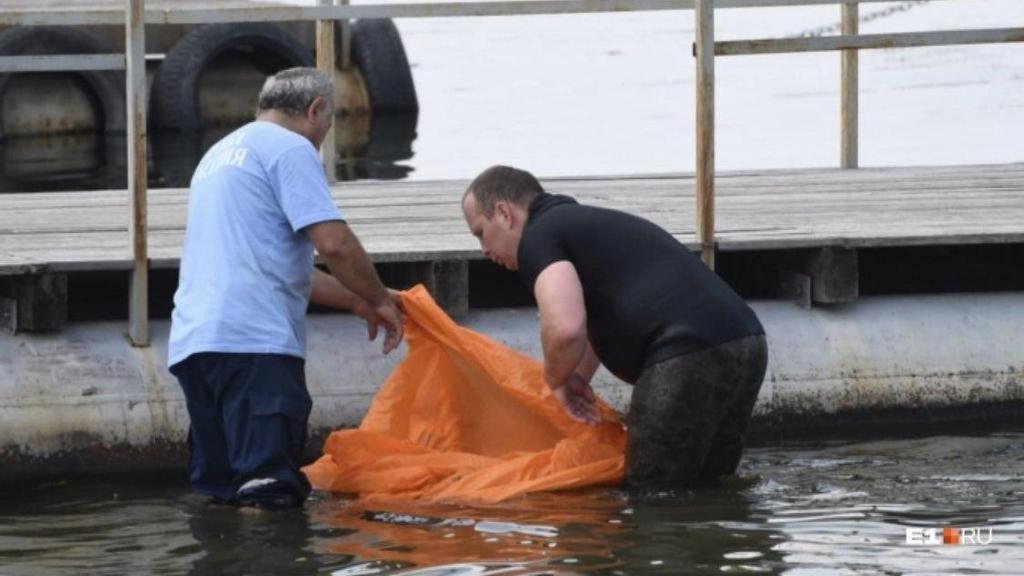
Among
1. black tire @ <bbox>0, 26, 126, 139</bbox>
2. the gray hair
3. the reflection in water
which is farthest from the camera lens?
black tire @ <bbox>0, 26, 126, 139</bbox>

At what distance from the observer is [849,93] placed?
421 inches

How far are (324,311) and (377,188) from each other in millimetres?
2440

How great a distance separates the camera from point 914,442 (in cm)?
788

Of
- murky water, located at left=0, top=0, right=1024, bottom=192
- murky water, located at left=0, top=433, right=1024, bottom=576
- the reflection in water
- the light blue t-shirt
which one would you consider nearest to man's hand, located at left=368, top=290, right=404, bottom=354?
the light blue t-shirt

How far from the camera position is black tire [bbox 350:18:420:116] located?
21.7 meters

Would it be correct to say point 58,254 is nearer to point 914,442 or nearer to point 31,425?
point 31,425

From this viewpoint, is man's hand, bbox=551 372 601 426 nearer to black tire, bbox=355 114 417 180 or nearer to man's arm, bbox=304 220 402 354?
man's arm, bbox=304 220 402 354

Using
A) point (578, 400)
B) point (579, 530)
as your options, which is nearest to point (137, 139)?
point (578, 400)

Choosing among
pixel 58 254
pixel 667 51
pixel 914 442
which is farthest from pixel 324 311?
pixel 667 51

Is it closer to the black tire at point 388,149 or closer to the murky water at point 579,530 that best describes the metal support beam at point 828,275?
the murky water at point 579,530

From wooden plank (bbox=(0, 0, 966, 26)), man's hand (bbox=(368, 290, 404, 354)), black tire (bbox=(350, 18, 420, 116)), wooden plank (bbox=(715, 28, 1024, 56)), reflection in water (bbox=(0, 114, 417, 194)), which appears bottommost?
man's hand (bbox=(368, 290, 404, 354))

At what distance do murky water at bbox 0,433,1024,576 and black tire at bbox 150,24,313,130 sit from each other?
43.4 ft

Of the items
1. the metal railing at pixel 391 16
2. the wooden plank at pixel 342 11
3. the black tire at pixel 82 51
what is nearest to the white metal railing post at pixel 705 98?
the metal railing at pixel 391 16

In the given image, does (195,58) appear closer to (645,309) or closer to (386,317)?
(386,317)
